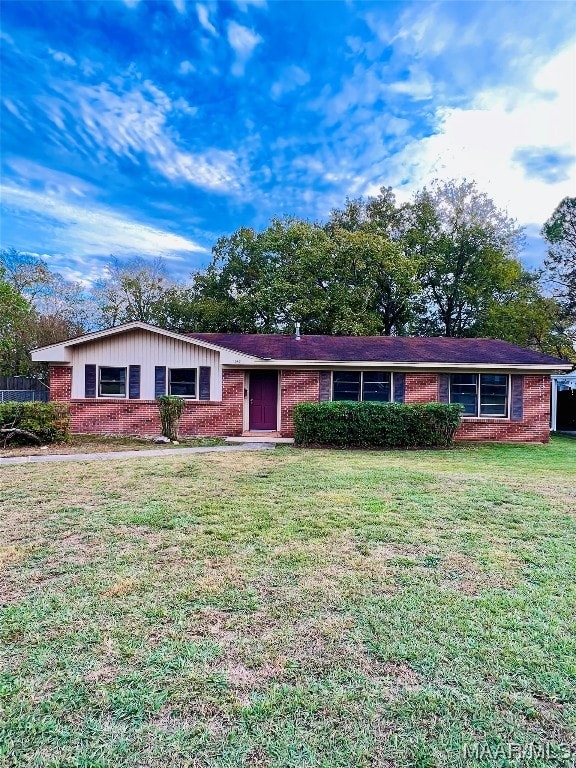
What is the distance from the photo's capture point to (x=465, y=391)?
13016mm

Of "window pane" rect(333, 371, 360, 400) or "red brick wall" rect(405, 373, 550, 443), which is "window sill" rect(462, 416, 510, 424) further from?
"window pane" rect(333, 371, 360, 400)

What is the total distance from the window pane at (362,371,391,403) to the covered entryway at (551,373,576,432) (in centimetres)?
864

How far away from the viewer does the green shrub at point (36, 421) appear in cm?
1019

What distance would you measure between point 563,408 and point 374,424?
12.3 meters

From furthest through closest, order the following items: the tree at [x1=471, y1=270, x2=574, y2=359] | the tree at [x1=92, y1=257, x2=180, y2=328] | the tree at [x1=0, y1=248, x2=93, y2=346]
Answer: the tree at [x1=92, y1=257, x2=180, y2=328]
the tree at [x1=0, y1=248, x2=93, y2=346]
the tree at [x1=471, y1=270, x2=574, y2=359]

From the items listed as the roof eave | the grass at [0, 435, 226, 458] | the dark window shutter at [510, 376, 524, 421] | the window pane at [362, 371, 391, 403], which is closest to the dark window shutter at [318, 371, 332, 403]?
the roof eave

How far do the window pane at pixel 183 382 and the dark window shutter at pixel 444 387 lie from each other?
302 inches

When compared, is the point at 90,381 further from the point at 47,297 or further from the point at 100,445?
the point at 47,297

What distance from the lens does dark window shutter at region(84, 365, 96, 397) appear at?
12.7 meters

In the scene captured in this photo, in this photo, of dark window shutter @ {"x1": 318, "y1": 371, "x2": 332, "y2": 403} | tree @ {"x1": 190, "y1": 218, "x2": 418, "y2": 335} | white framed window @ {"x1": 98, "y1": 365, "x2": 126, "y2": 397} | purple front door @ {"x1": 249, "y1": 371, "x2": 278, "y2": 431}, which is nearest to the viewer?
white framed window @ {"x1": 98, "y1": 365, "x2": 126, "y2": 397}

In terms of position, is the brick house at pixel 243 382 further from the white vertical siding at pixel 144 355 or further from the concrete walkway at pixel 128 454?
the concrete walkway at pixel 128 454

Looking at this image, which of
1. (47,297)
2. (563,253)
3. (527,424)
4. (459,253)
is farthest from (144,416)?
(563,253)

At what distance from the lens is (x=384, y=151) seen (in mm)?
18109

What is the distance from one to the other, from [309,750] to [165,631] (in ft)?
3.87
